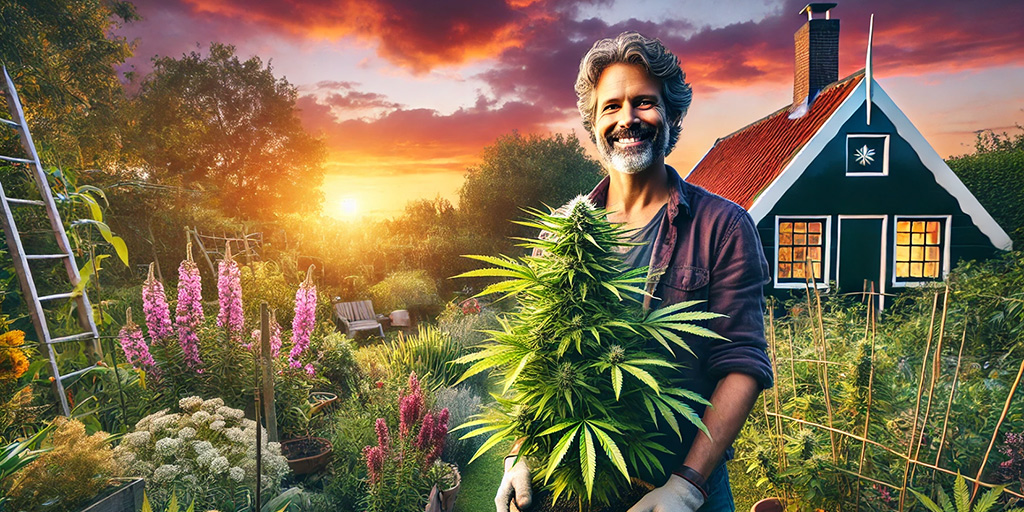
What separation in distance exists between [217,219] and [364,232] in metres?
3.79

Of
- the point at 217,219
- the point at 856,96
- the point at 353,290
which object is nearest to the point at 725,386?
the point at 856,96

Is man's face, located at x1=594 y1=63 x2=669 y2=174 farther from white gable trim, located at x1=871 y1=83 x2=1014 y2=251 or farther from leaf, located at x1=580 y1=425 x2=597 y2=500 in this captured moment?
white gable trim, located at x1=871 y1=83 x2=1014 y2=251

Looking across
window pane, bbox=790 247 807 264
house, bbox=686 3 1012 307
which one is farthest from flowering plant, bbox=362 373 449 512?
window pane, bbox=790 247 807 264

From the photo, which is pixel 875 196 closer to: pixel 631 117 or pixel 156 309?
pixel 631 117

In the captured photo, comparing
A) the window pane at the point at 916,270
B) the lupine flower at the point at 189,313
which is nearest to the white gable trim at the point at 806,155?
the window pane at the point at 916,270

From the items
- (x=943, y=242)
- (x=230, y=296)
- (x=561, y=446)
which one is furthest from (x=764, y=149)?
(x=561, y=446)

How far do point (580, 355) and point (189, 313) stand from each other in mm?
3563

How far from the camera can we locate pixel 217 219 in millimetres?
13016

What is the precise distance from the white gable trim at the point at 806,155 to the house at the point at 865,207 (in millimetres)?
16

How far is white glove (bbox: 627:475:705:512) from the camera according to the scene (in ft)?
3.71

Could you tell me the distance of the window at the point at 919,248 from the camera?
320 inches

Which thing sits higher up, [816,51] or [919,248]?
[816,51]

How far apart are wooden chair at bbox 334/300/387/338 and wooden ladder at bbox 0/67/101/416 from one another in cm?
552

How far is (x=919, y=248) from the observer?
8.21 meters
